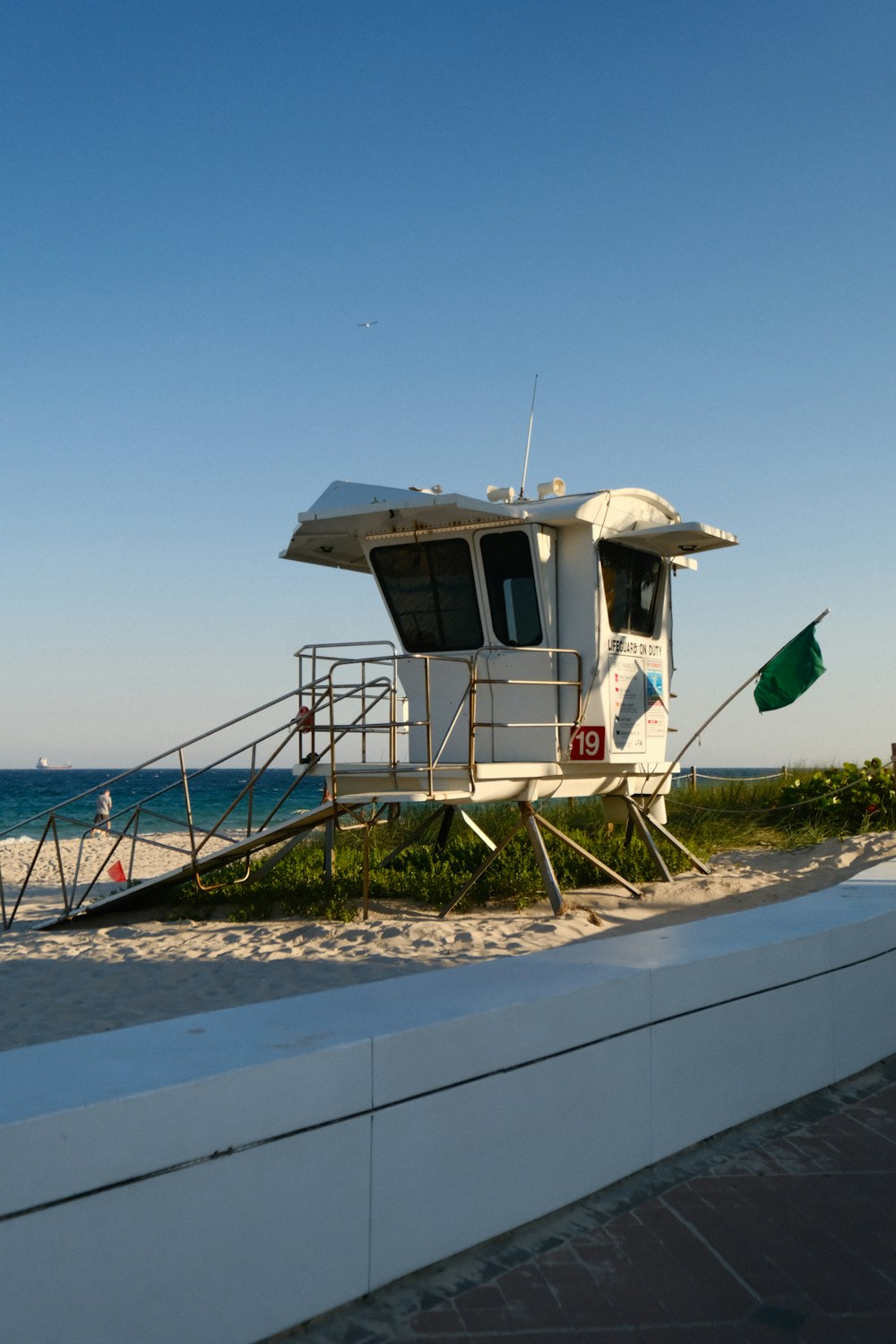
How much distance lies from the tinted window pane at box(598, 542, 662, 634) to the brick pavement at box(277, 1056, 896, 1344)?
8379 mm

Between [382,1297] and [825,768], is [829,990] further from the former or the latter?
[825,768]

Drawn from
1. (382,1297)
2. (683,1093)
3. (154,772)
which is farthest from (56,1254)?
(154,772)

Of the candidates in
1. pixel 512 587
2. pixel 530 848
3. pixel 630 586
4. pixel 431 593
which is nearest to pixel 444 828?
pixel 530 848

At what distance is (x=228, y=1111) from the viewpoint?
3.06 metres

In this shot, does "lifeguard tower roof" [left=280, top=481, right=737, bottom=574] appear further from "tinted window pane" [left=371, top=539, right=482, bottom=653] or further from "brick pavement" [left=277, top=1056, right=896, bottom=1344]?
"brick pavement" [left=277, top=1056, right=896, bottom=1344]

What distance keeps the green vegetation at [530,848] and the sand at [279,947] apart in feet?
1.27

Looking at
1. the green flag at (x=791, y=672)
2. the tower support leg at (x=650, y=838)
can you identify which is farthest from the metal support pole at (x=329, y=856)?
the green flag at (x=791, y=672)

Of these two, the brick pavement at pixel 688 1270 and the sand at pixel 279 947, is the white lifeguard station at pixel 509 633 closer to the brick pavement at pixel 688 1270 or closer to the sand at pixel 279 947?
the sand at pixel 279 947

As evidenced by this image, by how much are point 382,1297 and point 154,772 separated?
121m

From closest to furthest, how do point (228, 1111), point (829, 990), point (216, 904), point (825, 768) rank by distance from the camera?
point (228, 1111) < point (829, 990) < point (216, 904) < point (825, 768)

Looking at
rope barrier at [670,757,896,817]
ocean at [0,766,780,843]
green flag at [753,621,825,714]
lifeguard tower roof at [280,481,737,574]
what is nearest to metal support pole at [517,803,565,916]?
lifeguard tower roof at [280,481,737,574]

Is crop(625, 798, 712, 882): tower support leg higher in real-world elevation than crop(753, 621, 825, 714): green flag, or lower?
lower

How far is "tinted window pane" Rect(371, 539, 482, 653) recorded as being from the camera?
1241 centimetres

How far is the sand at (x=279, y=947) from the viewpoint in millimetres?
8266
